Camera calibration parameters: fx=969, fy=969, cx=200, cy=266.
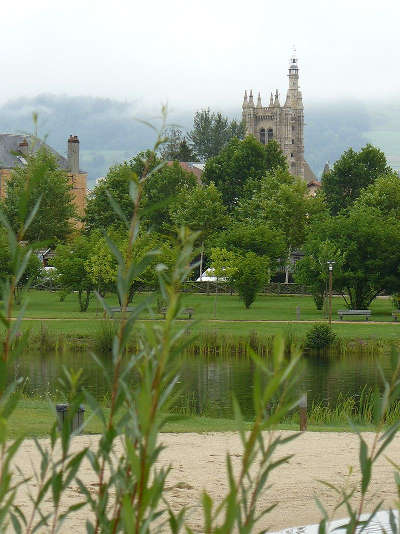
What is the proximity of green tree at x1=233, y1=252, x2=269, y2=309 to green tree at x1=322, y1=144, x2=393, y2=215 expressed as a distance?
30962 mm

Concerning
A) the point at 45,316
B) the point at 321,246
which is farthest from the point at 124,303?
the point at 321,246

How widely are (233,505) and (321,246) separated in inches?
1889

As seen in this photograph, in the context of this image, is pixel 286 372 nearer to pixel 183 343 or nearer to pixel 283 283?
pixel 183 343

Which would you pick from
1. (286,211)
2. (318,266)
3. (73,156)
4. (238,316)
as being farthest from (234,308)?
(73,156)

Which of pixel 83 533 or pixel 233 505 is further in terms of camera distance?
pixel 83 533

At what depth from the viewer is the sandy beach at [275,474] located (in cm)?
987

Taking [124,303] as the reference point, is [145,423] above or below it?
below

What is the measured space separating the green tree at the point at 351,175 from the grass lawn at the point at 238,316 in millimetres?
20984

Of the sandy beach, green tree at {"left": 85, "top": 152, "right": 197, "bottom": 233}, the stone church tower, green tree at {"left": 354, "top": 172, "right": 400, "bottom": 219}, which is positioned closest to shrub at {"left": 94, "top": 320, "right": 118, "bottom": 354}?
the sandy beach

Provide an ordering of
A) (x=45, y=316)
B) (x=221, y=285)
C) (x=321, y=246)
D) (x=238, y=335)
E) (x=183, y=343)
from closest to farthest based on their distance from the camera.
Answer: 1. (x=183, y=343)
2. (x=238, y=335)
3. (x=45, y=316)
4. (x=321, y=246)
5. (x=221, y=285)

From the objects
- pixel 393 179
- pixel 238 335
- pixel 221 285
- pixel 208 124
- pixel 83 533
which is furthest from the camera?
pixel 208 124

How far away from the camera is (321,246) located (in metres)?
50.3

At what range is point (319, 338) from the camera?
37125 millimetres

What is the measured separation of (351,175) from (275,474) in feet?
242
